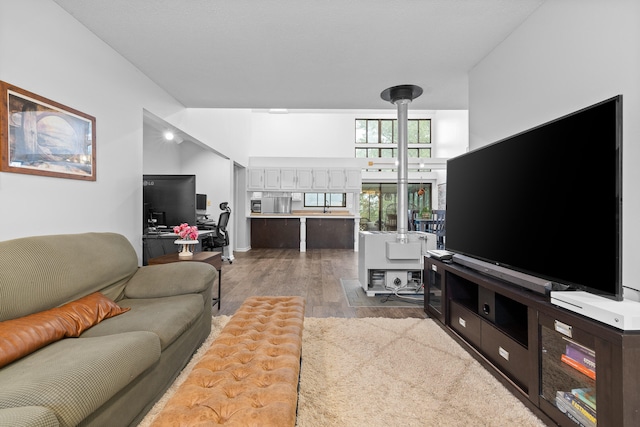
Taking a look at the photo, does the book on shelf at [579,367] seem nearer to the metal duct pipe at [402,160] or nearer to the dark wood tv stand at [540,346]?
the dark wood tv stand at [540,346]

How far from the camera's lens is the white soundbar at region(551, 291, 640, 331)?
3.79 ft

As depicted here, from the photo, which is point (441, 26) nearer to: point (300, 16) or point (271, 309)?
point (300, 16)

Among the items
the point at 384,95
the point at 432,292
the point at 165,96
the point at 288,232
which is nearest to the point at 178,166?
the point at 288,232

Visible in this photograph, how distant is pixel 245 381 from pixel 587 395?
1.46 m

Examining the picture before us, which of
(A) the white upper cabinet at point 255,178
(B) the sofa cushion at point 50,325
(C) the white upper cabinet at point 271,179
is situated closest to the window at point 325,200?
(C) the white upper cabinet at point 271,179

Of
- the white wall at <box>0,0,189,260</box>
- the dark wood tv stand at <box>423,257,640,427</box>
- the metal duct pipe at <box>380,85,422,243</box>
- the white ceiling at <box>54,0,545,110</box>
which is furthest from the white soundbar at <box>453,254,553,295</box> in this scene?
the white wall at <box>0,0,189,260</box>

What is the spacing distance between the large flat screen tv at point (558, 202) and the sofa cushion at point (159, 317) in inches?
82.1

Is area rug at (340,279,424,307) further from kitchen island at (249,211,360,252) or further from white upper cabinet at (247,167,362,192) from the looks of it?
white upper cabinet at (247,167,362,192)

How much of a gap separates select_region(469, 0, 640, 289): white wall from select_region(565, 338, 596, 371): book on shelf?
443mm

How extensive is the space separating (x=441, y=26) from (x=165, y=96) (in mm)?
3087

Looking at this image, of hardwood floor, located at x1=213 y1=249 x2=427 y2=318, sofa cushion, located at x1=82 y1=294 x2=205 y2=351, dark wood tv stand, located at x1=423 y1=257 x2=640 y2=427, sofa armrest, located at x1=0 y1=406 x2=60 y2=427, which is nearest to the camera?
sofa armrest, located at x1=0 y1=406 x2=60 y2=427

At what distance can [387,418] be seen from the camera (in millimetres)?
1584

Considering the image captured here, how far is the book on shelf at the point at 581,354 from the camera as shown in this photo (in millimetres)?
1303

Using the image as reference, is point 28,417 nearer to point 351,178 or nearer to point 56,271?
point 56,271
